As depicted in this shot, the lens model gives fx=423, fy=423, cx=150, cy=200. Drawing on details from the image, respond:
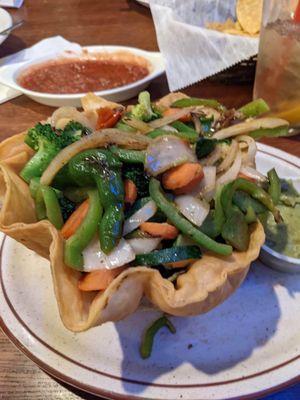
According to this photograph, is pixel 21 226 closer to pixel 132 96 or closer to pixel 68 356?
pixel 68 356

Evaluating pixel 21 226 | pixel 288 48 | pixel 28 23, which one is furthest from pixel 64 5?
pixel 21 226

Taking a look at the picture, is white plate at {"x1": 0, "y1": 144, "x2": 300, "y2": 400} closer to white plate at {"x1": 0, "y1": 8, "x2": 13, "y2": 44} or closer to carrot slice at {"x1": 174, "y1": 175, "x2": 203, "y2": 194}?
carrot slice at {"x1": 174, "y1": 175, "x2": 203, "y2": 194}

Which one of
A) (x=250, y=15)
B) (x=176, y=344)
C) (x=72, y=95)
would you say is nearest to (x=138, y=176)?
(x=176, y=344)

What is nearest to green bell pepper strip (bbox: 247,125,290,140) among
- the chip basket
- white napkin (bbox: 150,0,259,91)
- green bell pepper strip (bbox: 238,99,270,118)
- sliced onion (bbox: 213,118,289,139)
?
sliced onion (bbox: 213,118,289,139)

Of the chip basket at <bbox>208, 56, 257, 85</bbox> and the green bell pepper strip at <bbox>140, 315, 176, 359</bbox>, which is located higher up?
the chip basket at <bbox>208, 56, 257, 85</bbox>

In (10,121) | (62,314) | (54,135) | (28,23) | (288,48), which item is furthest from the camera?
(28,23)

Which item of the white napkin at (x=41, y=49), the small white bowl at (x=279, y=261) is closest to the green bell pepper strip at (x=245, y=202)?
the small white bowl at (x=279, y=261)

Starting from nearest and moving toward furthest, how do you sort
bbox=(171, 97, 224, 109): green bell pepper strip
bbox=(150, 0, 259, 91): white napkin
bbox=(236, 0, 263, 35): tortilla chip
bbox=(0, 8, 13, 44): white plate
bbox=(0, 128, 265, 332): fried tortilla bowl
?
1. bbox=(0, 128, 265, 332): fried tortilla bowl
2. bbox=(171, 97, 224, 109): green bell pepper strip
3. bbox=(150, 0, 259, 91): white napkin
4. bbox=(236, 0, 263, 35): tortilla chip
5. bbox=(0, 8, 13, 44): white plate
